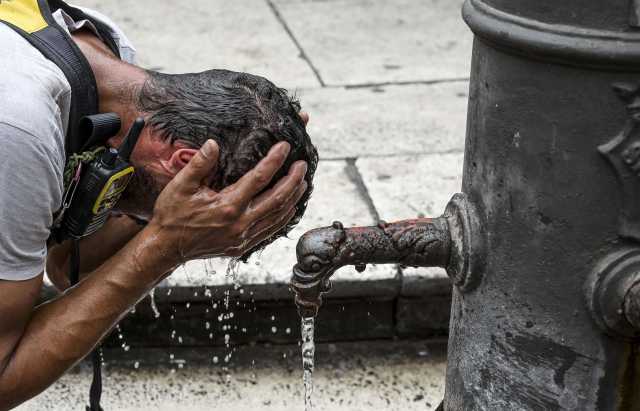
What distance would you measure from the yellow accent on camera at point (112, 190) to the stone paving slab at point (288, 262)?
724 millimetres

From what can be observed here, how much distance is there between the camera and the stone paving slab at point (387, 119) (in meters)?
3.96

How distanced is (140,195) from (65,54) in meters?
0.35

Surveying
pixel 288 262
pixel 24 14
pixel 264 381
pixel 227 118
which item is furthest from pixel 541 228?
pixel 264 381

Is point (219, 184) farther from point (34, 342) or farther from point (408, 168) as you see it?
point (408, 168)

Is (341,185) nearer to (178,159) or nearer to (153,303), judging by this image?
(153,303)

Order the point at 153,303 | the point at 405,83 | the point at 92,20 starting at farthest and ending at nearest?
the point at 405,83 < the point at 153,303 < the point at 92,20

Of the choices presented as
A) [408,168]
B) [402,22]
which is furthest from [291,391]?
[402,22]

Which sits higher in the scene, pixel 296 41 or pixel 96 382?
pixel 96 382

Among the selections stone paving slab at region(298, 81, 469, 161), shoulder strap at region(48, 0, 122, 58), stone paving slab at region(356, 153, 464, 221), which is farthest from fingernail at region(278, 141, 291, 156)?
stone paving slab at region(298, 81, 469, 161)

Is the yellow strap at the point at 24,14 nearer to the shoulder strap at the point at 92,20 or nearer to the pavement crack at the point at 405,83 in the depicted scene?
the shoulder strap at the point at 92,20

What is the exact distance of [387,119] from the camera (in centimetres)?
423

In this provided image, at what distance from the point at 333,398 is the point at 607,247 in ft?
5.04

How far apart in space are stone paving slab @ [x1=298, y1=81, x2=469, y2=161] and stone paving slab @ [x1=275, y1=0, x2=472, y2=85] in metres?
0.17

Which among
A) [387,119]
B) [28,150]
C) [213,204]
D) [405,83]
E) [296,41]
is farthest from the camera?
[296,41]
